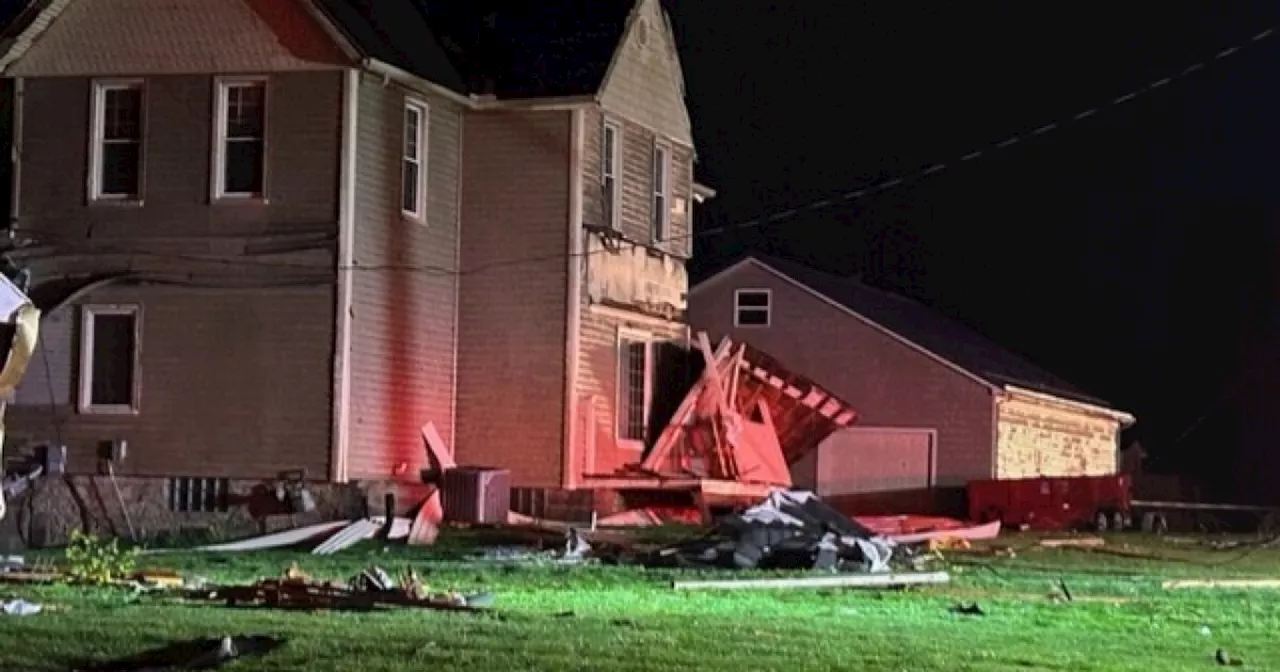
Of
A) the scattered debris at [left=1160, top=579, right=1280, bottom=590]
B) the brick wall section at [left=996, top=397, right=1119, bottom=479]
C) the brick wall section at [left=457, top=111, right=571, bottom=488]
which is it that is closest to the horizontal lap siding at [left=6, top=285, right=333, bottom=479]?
the brick wall section at [left=457, top=111, right=571, bottom=488]

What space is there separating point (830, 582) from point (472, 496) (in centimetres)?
1036

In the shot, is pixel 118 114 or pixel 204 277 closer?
pixel 204 277

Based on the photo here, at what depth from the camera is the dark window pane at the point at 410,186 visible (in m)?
30.6

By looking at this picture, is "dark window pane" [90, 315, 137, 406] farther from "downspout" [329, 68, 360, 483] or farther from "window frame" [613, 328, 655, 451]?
"window frame" [613, 328, 655, 451]

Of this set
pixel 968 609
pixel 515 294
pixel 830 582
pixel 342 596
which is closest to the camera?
pixel 342 596

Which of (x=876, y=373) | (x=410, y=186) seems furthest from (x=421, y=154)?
(x=876, y=373)

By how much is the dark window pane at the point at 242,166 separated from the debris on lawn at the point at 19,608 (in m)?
14.7

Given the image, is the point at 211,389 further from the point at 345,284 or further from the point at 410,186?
the point at 410,186

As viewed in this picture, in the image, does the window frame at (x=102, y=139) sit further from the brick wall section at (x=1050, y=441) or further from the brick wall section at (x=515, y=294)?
the brick wall section at (x=1050, y=441)

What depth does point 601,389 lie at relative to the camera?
107ft

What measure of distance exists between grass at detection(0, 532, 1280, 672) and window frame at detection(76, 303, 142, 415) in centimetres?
803

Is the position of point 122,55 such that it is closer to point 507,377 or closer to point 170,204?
point 170,204

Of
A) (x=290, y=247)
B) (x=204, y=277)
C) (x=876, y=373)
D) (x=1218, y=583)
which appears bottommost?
(x=1218, y=583)

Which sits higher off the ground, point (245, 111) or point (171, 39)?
point (171, 39)
